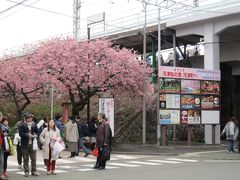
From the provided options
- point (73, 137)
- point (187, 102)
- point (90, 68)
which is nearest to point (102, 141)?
point (73, 137)

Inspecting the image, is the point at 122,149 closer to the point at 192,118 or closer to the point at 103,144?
the point at 192,118

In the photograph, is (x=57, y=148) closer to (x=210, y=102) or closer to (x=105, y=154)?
(x=105, y=154)

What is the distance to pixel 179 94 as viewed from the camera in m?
26.8

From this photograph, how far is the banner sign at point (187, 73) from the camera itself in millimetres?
26173

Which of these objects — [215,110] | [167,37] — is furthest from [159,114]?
[167,37]

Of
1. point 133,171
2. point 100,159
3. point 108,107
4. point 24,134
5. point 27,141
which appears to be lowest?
point 133,171

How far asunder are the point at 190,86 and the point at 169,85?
167 centimetres

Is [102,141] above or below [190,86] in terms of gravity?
below

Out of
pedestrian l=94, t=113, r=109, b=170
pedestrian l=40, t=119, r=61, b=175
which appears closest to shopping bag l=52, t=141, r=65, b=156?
pedestrian l=40, t=119, r=61, b=175

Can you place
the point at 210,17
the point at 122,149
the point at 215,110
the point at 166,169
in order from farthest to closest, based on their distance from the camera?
the point at 210,17 → the point at 215,110 → the point at 122,149 → the point at 166,169

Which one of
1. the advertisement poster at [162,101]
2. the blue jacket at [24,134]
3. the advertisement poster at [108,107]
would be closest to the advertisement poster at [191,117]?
the advertisement poster at [162,101]

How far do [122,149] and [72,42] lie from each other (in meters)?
7.47

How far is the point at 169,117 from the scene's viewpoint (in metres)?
26.3

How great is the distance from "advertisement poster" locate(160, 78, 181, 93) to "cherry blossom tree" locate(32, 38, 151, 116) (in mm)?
1331
